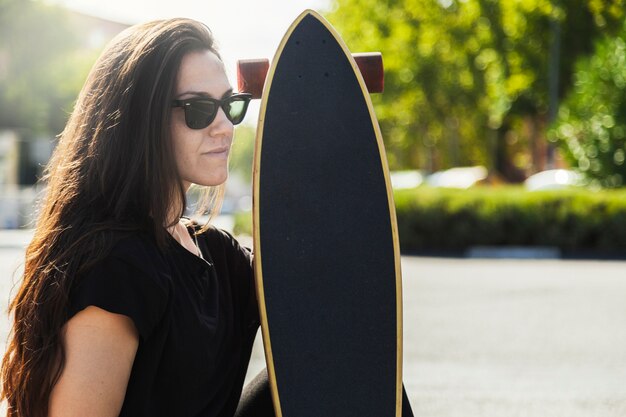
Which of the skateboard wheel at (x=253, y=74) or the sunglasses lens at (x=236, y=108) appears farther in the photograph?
the skateboard wheel at (x=253, y=74)

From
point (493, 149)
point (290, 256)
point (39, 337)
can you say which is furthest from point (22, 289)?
point (493, 149)

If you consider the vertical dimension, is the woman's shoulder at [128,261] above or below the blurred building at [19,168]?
above

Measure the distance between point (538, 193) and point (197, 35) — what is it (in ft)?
47.0

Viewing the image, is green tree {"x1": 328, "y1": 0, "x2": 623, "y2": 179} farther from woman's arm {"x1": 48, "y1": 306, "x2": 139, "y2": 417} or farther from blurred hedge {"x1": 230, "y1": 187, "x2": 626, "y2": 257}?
woman's arm {"x1": 48, "y1": 306, "x2": 139, "y2": 417}

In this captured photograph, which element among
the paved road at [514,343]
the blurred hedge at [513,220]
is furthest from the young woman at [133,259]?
the blurred hedge at [513,220]

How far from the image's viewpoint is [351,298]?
2.40m

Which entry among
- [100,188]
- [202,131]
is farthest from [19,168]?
[100,188]

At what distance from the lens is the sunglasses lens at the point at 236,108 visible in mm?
2265

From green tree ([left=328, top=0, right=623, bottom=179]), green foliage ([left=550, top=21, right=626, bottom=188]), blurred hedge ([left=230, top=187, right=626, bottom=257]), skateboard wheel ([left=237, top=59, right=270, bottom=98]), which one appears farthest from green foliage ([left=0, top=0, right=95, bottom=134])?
skateboard wheel ([left=237, top=59, right=270, bottom=98])

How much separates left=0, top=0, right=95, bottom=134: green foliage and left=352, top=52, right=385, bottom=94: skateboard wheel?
35.4 meters

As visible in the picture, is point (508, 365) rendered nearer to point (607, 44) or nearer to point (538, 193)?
point (538, 193)

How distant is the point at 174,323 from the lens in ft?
6.38

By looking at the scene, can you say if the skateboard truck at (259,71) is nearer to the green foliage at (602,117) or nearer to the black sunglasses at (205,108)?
the black sunglasses at (205,108)

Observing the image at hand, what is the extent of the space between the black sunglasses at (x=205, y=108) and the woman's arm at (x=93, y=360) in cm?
50
